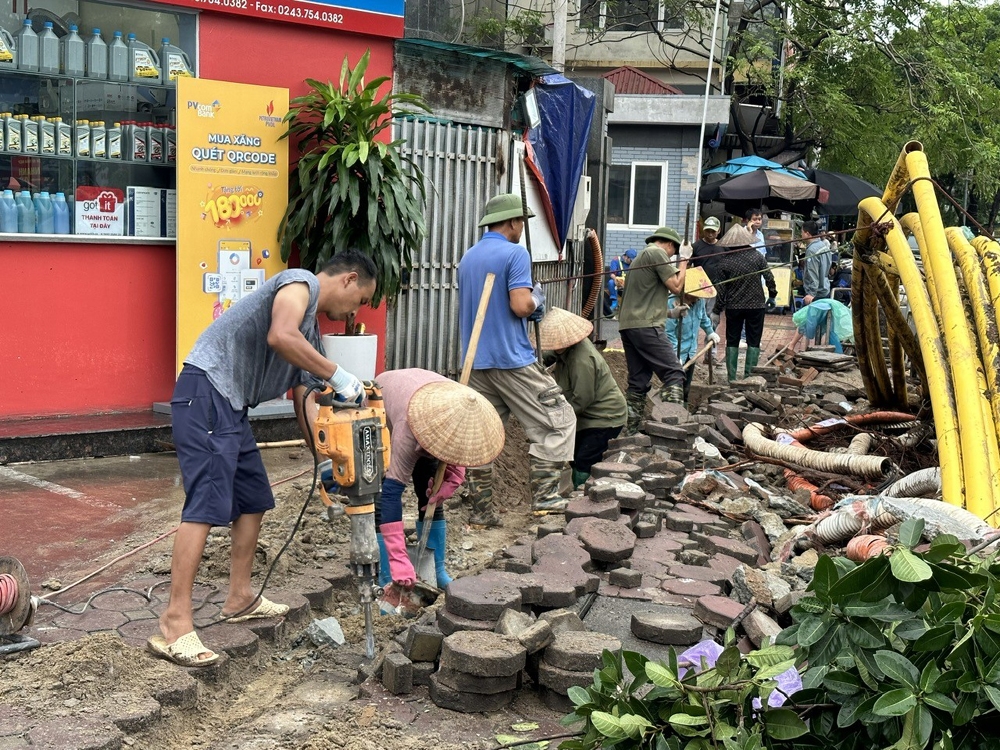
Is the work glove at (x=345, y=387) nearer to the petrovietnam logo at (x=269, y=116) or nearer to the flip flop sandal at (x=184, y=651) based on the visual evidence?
the flip flop sandal at (x=184, y=651)

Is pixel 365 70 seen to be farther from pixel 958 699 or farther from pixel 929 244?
pixel 958 699

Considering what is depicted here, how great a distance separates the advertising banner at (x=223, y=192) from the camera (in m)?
7.95

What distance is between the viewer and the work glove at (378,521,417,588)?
16.3 feet

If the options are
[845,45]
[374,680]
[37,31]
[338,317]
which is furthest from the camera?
[845,45]

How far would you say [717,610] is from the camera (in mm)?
4762

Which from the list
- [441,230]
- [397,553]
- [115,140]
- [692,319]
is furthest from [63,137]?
[692,319]

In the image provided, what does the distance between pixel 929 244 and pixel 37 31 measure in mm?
6251

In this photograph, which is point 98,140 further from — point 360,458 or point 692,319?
point 692,319

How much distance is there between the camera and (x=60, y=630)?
4.52m

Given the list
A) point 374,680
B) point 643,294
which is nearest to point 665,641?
point 374,680

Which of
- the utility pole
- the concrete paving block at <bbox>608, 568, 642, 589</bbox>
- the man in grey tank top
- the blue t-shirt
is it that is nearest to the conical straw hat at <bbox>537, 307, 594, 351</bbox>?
the blue t-shirt

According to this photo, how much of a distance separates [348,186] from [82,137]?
1909 mm

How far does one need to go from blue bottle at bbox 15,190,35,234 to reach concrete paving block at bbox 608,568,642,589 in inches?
190

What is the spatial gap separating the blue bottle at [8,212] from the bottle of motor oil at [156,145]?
1063mm
